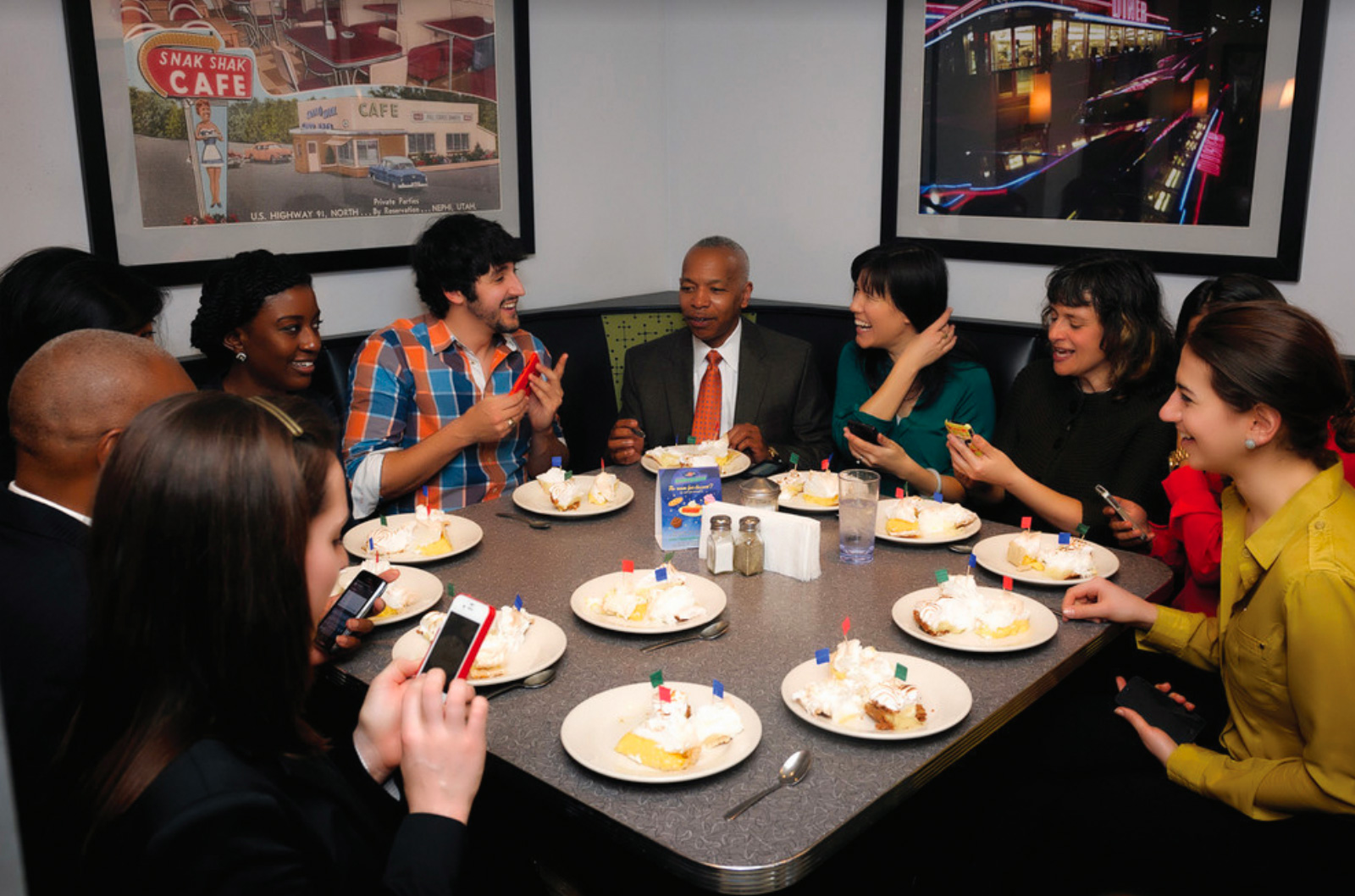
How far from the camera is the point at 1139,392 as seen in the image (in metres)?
2.66

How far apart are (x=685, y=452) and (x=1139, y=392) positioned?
46.8 inches

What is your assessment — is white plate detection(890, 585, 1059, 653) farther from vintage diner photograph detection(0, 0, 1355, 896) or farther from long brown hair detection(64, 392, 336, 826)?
long brown hair detection(64, 392, 336, 826)

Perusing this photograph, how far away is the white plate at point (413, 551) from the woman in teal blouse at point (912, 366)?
128 cm

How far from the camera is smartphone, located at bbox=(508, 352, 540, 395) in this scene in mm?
2867

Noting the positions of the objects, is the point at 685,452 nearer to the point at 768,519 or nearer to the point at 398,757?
the point at 768,519

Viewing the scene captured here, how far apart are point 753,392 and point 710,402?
0.17m

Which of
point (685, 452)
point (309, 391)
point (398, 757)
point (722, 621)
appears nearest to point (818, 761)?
point (722, 621)

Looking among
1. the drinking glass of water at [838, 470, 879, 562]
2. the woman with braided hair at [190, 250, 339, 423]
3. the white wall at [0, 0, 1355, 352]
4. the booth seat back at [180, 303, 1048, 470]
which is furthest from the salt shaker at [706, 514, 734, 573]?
the white wall at [0, 0, 1355, 352]

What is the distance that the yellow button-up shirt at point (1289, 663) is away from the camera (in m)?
1.53

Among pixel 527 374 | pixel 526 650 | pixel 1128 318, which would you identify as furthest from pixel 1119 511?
pixel 527 374

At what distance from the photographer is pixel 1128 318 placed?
8.68ft

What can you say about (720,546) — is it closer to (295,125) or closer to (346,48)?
(295,125)

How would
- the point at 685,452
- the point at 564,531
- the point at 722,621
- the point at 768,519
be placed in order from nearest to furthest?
the point at 722,621, the point at 768,519, the point at 564,531, the point at 685,452

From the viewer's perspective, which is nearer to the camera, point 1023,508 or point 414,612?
point 414,612
